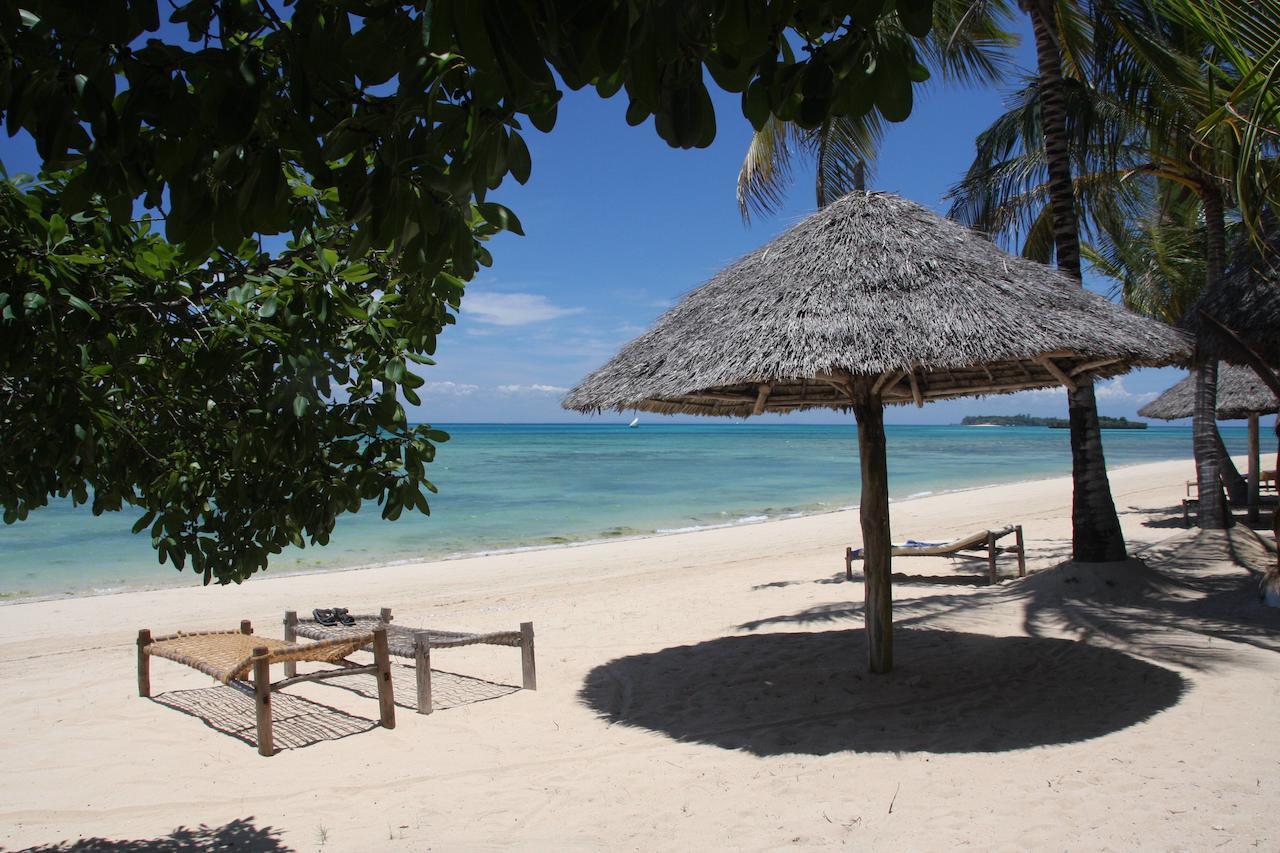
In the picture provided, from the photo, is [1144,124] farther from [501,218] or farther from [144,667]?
[144,667]

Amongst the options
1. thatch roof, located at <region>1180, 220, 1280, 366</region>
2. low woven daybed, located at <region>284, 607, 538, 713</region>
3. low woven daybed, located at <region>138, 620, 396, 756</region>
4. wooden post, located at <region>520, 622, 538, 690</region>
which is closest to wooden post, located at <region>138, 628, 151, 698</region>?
low woven daybed, located at <region>138, 620, 396, 756</region>

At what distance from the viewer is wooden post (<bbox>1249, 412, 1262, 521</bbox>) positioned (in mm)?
12336

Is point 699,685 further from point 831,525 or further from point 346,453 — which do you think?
point 831,525

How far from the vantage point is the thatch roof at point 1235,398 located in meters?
14.1

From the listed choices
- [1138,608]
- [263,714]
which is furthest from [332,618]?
[1138,608]

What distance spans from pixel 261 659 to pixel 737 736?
2.72 metres

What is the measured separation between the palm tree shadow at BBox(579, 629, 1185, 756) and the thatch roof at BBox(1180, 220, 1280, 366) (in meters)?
3.12

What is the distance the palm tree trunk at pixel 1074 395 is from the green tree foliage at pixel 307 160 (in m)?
6.89

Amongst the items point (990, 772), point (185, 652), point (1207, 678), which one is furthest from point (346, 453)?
point (1207, 678)

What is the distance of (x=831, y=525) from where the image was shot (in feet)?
58.4

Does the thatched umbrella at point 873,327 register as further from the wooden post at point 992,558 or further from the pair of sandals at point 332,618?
the wooden post at point 992,558

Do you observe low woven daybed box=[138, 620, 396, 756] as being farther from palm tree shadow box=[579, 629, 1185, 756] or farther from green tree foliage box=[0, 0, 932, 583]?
green tree foliage box=[0, 0, 932, 583]

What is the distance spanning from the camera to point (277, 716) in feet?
18.1

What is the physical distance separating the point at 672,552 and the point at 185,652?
949 centimetres
